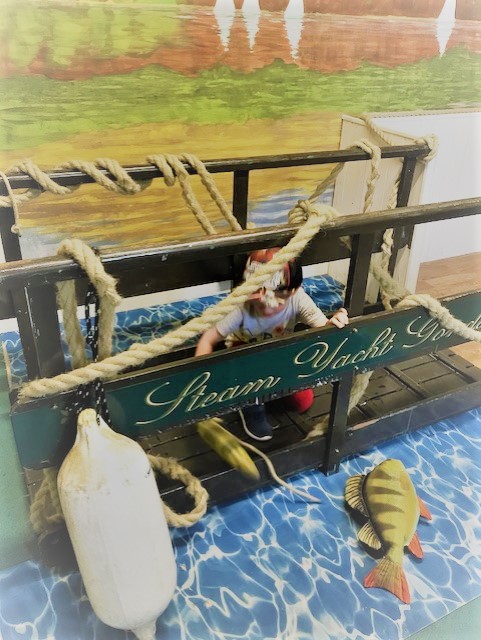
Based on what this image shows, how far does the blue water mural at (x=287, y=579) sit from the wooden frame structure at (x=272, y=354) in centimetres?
9

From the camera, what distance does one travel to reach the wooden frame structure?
38.1 inches

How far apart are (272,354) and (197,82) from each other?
1246 mm

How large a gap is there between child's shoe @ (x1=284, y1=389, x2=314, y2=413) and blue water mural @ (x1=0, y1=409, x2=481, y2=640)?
7.5 inches

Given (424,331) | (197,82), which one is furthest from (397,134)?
(424,331)

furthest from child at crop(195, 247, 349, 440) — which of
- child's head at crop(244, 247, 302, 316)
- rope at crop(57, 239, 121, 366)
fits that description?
rope at crop(57, 239, 121, 366)

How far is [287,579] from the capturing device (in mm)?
1177

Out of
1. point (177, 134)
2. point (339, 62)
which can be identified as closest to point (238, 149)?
point (177, 134)

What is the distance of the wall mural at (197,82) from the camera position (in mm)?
1751

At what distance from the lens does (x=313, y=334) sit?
1.18m

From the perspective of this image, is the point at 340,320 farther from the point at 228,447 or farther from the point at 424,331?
the point at 228,447

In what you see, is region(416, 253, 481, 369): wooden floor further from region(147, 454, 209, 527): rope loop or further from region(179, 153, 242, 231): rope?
region(147, 454, 209, 527): rope loop

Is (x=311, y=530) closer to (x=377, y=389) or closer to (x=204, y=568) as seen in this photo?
(x=204, y=568)

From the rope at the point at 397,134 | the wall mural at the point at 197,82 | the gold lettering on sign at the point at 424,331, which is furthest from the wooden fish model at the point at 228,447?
the rope at the point at 397,134

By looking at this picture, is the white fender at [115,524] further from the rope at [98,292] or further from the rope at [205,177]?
the rope at [205,177]
